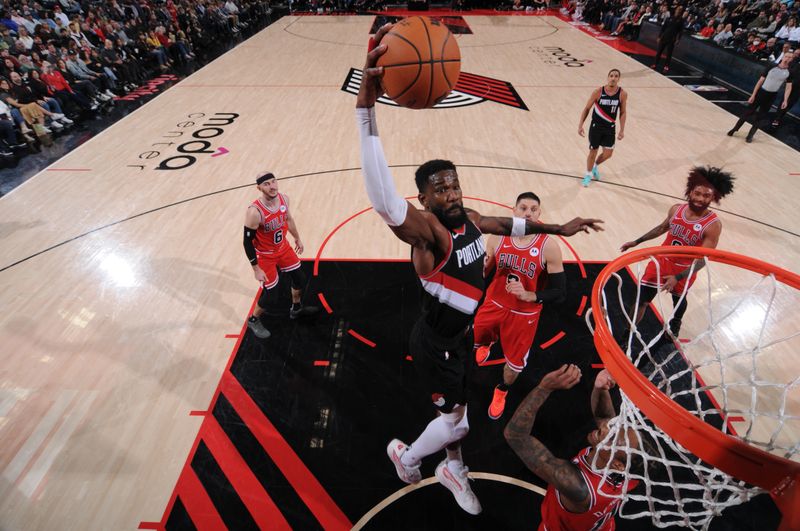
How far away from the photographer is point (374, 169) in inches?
69.8

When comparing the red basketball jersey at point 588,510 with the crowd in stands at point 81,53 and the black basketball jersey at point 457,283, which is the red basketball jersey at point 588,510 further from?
the crowd in stands at point 81,53

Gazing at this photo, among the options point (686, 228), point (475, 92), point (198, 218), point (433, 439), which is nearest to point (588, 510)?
point (433, 439)

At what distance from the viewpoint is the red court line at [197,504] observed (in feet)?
9.75

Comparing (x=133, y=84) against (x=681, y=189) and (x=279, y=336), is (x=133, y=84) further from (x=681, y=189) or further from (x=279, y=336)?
(x=681, y=189)

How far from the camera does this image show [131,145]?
841cm

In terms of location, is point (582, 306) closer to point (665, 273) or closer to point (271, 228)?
point (665, 273)

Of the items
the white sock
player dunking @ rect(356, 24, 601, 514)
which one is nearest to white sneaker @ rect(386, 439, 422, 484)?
player dunking @ rect(356, 24, 601, 514)

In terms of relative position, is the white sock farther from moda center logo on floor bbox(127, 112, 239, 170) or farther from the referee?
the referee

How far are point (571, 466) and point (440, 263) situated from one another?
1153 millimetres

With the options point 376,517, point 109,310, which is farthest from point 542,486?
point 109,310

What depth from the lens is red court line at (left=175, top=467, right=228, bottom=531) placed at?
2.97 metres

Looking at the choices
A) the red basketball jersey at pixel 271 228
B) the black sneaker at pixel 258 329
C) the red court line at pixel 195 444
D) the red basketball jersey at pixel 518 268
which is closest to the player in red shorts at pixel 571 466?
the red basketball jersey at pixel 518 268

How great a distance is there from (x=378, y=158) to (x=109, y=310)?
170 inches

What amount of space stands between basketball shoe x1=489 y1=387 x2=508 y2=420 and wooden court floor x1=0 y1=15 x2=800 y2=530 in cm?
235
